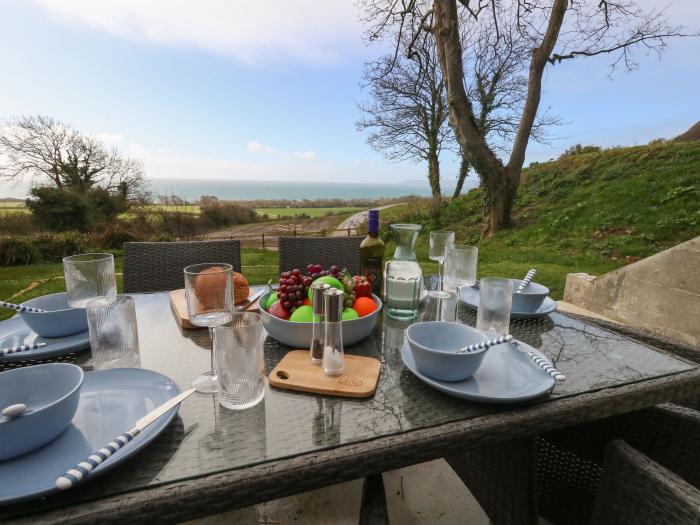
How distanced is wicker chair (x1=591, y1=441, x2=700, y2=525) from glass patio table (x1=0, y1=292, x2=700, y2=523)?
0.34 feet

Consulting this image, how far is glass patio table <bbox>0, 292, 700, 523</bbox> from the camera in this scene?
0.55 metres

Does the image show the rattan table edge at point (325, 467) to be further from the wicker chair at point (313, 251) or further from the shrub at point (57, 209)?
the shrub at point (57, 209)

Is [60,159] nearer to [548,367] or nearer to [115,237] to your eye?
[115,237]

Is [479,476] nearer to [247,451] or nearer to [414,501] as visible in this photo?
[414,501]

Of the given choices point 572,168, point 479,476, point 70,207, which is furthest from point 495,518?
point 70,207

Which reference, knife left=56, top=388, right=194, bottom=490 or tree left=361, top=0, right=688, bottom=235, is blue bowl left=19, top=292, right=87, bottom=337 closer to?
knife left=56, top=388, right=194, bottom=490

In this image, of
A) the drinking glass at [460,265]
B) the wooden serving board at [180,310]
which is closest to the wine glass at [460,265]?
the drinking glass at [460,265]

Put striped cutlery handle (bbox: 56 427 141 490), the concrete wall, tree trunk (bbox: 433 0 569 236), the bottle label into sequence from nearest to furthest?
striped cutlery handle (bbox: 56 427 141 490), the bottle label, the concrete wall, tree trunk (bbox: 433 0 569 236)

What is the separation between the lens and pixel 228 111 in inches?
450

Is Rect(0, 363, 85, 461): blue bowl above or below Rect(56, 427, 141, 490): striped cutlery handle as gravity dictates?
above

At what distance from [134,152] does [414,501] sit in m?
15.3

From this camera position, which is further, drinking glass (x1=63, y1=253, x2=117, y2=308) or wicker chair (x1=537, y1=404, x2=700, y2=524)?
drinking glass (x1=63, y1=253, x2=117, y2=308)

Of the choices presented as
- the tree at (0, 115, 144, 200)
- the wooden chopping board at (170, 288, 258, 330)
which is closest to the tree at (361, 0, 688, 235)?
the wooden chopping board at (170, 288, 258, 330)

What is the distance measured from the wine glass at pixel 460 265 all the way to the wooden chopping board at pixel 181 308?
75 centimetres
